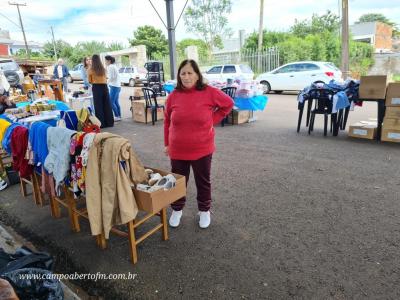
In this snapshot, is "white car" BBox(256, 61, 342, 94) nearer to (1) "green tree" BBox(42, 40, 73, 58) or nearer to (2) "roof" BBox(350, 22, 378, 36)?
(2) "roof" BBox(350, 22, 378, 36)

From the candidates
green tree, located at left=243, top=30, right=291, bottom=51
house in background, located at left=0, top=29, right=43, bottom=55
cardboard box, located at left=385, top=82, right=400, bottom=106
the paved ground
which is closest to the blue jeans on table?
the paved ground

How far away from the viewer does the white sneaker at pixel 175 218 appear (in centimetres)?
303

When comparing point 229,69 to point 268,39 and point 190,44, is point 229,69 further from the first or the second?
point 190,44

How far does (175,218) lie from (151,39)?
35.2 metres

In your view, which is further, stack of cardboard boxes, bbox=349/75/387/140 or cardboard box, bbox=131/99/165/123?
cardboard box, bbox=131/99/165/123

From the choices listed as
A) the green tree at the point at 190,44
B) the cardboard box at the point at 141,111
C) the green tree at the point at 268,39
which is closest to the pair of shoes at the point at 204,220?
the cardboard box at the point at 141,111

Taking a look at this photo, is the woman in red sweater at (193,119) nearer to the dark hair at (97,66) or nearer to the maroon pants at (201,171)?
the maroon pants at (201,171)

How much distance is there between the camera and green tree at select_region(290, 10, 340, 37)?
27.6 m

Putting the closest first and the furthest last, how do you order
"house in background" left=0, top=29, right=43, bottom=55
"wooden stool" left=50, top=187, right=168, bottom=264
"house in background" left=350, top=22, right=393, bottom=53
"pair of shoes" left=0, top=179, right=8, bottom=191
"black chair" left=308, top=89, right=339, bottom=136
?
"wooden stool" left=50, top=187, right=168, bottom=264 → "pair of shoes" left=0, top=179, right=8, bottom=191 → "black chair" left=308, top=89, right=339, bottom=136 → "house in background" left=350, top=22, right=393, bottom=53 → "house in background" left=0, top=29, right=43, bottom=55

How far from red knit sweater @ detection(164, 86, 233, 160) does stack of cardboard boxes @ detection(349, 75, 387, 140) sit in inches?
172

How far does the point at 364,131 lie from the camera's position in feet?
19.7

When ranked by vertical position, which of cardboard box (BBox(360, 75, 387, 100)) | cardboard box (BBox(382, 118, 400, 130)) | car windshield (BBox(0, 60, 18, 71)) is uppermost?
car windshield (BBox(0, 60, 18, 71))

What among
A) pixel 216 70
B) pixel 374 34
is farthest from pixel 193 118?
pixel 374 34

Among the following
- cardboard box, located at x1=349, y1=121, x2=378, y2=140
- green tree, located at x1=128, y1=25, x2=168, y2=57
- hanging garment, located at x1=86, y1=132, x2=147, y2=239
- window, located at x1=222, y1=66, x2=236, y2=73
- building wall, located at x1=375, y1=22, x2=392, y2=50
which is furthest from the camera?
green tree, located at x1=128, y1=25, x2=168, y2=57
